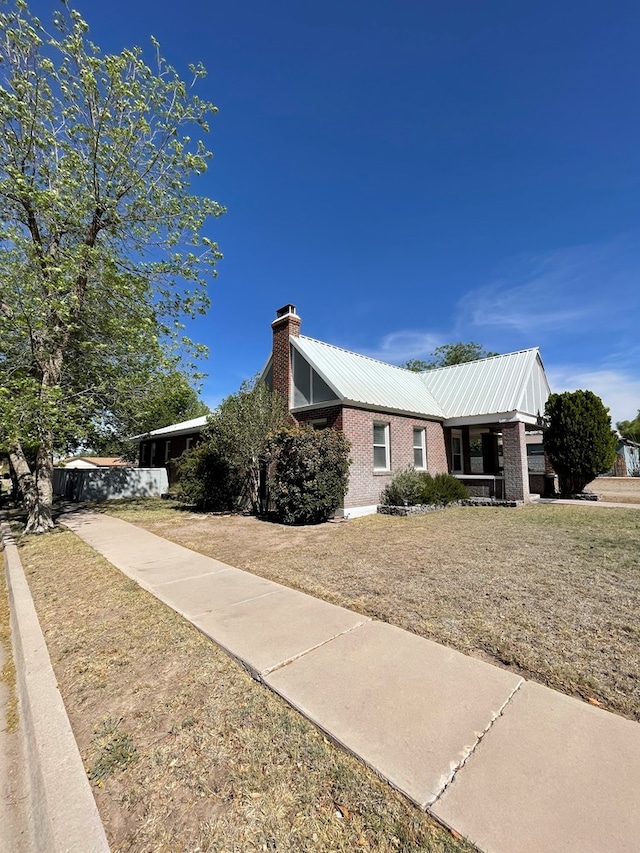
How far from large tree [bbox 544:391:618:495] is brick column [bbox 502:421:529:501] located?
2254mm

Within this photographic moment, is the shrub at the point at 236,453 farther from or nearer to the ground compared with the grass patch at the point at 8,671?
farther from the ground

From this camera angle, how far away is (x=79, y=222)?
10.0 metres

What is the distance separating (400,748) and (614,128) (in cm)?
1308

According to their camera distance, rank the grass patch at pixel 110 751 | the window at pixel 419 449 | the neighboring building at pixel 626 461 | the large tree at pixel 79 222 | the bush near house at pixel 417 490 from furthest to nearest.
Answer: the neighboring building at pixel 626 461, the window at pixel 419 449, the bush near house at pixel 417 490, the large tree at pixel 79 222, the grass patch at pixel 110 751

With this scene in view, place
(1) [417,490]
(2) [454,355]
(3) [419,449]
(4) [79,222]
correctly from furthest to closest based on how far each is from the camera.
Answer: (2) [454,355] < (3) [419,449] < (1) [417,490] < (4) [79,222]

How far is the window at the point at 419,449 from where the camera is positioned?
1456 cm

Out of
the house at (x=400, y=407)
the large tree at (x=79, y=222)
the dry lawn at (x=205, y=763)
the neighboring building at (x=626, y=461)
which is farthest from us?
the neighboring building at (x=626, y=461)

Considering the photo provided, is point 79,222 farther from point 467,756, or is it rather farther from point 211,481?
point 467,756

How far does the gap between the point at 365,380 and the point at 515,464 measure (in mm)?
6176

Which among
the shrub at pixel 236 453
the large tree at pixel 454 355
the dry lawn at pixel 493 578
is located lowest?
the dry lawn at pixel 493 578

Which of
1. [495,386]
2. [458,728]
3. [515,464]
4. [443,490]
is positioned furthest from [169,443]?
[458,728]

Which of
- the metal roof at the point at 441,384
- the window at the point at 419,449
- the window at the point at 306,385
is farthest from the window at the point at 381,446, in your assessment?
the window at the point at 306,385

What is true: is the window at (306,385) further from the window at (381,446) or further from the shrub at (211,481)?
the shrub at (211,481)

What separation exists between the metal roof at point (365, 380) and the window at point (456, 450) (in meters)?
1.67
